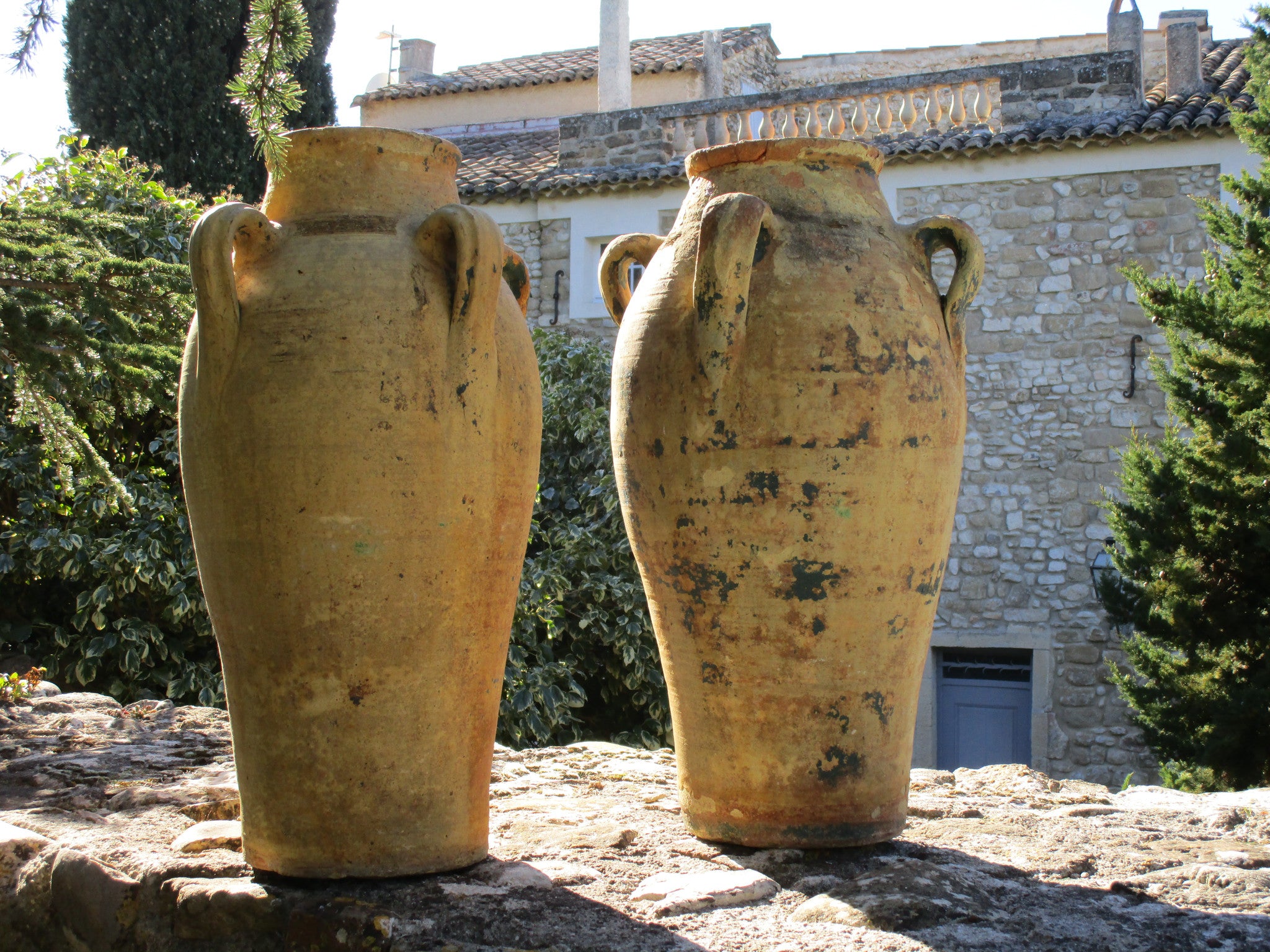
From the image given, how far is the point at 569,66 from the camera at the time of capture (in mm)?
14344

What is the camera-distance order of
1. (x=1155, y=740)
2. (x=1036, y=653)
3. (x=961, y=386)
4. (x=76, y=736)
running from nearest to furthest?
(x=961, y=386)
(x=76, y=736)
(x=1155, y=740)
(x=1036, y=653)

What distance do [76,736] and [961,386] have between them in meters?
2.78

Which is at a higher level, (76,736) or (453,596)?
(453,596)

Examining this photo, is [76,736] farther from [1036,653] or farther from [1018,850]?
[1036,653]

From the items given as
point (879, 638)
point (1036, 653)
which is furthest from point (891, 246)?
point (1036, 653)

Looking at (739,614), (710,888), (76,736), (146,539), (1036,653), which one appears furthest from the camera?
(1036,653)

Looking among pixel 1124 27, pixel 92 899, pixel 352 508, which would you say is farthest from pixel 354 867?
pixel 1124 27

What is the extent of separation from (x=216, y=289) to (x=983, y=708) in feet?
25.2

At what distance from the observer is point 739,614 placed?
8.18ft

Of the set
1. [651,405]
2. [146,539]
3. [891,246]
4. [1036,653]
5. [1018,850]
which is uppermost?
[891,246]

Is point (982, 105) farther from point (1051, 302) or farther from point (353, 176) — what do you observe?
point (353, 176)

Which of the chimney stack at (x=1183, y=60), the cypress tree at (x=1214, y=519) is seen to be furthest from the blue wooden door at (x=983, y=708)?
the chimney stack at (x=1183, y=60)

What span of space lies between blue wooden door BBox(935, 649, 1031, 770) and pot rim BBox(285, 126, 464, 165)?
7207mm

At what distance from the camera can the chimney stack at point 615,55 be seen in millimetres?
11523
